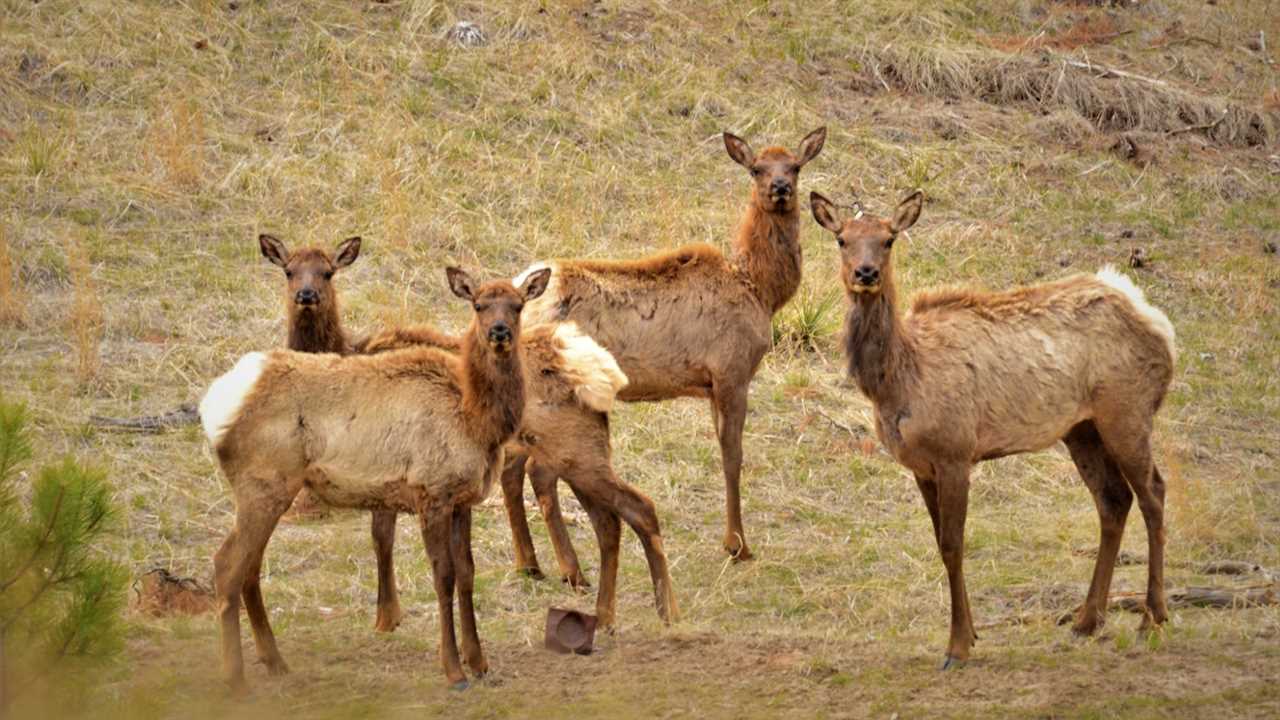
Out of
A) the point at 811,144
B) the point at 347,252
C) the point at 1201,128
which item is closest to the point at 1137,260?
the point at 1201,128

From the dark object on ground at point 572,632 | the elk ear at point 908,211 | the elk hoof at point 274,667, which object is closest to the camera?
the elk hoof at point 274,667

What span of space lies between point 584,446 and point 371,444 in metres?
1.45

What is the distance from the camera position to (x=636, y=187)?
18125mm

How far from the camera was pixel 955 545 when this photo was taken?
9.56m

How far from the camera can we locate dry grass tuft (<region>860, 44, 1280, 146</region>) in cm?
2042

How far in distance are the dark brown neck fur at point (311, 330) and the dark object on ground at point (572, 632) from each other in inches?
94.5

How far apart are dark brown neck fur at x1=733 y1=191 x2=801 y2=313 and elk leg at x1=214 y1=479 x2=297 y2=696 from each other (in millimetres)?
4477

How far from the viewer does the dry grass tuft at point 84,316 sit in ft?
45.4

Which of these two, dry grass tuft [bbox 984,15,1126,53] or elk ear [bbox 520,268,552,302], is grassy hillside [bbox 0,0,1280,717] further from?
elk ear [bbox 520,268,552,302]

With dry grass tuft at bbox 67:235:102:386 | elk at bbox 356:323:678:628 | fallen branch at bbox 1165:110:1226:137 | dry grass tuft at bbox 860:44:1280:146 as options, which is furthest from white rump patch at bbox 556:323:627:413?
fallen branch at bbox 1165:110:1226:137

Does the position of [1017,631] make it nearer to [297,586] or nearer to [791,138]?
[297,586]

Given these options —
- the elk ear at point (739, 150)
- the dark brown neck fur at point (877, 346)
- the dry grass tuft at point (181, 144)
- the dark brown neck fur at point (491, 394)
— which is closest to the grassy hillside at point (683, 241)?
the dry grass tuft at point (181, 144)

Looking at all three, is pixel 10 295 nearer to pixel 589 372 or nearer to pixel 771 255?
pixel 771 255

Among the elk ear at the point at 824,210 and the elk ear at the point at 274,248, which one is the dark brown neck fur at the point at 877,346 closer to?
the elk ear at the point at 824,210
